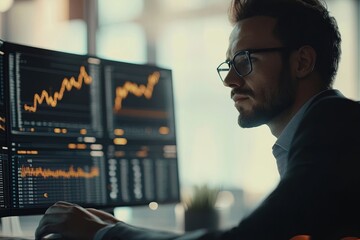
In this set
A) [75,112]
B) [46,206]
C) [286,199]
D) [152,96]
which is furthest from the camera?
[152,96]

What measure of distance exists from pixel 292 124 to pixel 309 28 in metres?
0.27

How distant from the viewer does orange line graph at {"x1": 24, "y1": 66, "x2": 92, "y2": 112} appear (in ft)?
5.54

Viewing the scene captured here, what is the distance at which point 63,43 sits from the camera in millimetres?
3611

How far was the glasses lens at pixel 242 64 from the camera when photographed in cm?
162

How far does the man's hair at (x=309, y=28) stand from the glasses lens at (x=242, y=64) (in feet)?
0.32

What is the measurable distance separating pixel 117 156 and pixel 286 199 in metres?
0.79

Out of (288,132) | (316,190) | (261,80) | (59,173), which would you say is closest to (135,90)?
(59,173)

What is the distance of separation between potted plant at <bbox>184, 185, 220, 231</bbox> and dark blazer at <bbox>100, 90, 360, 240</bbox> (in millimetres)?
994

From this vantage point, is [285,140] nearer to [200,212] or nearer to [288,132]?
[288,132]

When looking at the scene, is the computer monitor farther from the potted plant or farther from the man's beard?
Result: the man's beard

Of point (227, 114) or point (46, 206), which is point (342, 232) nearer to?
point (46, 206)

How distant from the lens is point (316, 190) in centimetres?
122

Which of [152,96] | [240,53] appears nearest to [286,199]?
[240,53]

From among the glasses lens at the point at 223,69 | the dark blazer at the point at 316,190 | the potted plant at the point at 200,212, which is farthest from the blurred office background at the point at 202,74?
the dark blazer at the point at 316,190
